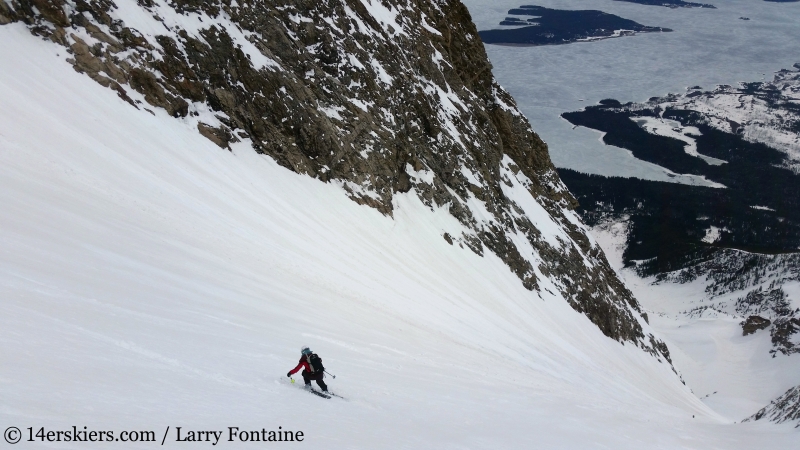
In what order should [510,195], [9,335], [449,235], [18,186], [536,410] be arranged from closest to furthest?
[9,335], [18,186], [536,410], [449,235], [510,195]

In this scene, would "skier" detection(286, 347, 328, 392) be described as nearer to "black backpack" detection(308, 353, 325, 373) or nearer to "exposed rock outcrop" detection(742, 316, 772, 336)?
"black backpack" detection(308, 353, 325, 373)

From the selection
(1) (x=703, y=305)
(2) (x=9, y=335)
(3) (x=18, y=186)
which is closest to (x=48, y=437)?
(2) (x=9, y=335)

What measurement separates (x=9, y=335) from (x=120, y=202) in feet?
29.2

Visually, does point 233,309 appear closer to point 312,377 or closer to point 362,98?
point 312,377

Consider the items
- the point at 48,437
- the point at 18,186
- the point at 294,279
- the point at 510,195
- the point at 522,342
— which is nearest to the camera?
the point at 48,437

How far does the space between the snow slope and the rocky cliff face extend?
1159 mm

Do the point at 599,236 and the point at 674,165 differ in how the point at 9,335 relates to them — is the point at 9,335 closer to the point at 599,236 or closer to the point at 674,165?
the point at 599,236

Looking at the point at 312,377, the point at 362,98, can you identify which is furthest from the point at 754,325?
the point at 312,377

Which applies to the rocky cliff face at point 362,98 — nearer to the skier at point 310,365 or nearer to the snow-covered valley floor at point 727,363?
the snow-covered valley floor at point 727,363

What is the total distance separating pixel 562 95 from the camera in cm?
19812

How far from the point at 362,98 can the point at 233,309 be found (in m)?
19.2

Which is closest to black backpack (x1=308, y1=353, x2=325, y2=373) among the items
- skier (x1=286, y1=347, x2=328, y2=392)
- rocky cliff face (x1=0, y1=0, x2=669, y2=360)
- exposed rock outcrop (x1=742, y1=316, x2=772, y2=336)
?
skier (x1=286, y1=347, x2=328, y2=392)

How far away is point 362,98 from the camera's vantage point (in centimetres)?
3078

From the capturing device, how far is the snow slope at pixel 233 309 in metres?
8.23
